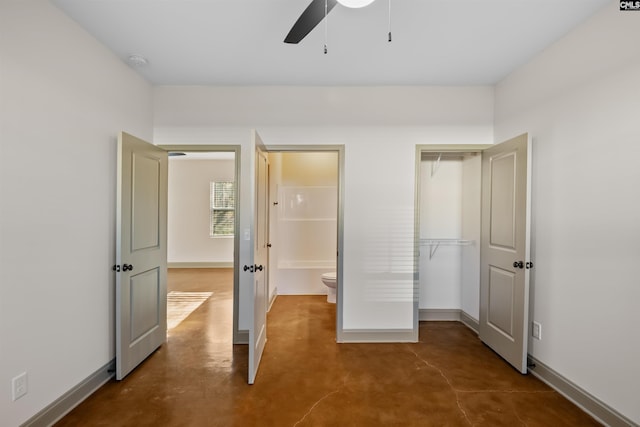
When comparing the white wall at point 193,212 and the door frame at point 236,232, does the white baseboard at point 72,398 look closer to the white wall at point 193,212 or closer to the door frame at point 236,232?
the door frame at point 236,232

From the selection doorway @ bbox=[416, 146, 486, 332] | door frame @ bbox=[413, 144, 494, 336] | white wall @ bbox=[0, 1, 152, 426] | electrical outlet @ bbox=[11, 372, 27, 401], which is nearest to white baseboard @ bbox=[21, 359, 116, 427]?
white wall @ bbox=[0, 1, 152, 426]

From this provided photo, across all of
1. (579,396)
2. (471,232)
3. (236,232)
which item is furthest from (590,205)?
(236,232)

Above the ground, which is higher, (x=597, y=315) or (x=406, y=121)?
(x=406, y=121)

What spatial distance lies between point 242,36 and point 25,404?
109 inches

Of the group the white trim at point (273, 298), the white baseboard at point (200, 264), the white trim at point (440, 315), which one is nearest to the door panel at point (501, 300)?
the white trim at point (440, 315)

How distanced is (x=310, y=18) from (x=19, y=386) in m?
2.61

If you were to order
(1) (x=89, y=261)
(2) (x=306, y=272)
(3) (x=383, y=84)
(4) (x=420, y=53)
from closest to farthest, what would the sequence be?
(1) (x=89, y=261)
(4) (x=420, y=53)
(3) (x=383, y=84)
(2) (x=306, y=272)

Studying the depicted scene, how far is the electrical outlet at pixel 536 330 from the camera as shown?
8.10ft

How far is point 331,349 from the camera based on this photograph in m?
2.98

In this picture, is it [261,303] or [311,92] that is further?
[311,92]

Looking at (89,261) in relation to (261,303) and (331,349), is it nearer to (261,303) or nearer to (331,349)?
(261,303)

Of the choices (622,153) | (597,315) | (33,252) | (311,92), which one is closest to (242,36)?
(311,92)

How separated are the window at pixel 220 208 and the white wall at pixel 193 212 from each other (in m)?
0.12

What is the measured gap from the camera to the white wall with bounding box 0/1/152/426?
1.67 meters
